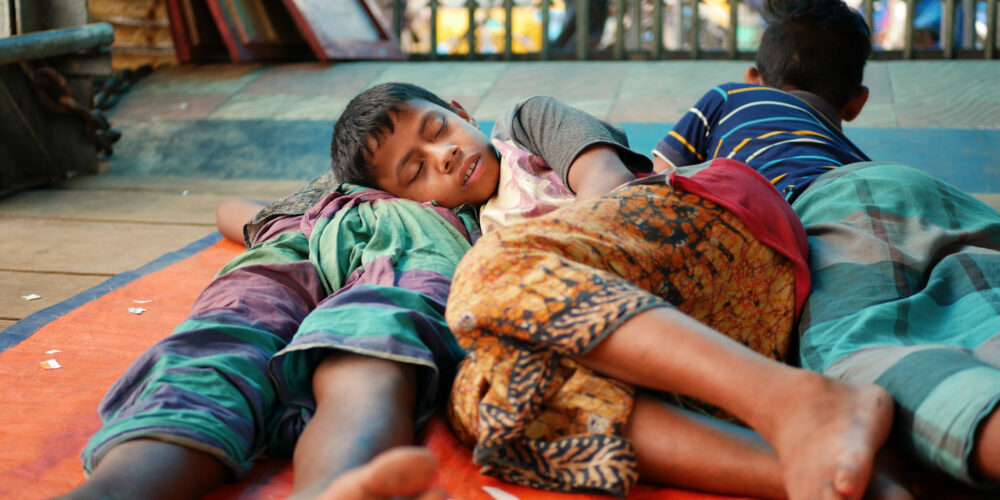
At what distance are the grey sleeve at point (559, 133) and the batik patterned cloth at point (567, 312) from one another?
17.9 inches

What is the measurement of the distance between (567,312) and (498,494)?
0.84 ft

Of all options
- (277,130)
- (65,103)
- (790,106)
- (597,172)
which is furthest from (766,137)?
(65,103)

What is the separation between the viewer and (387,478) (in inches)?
30.5

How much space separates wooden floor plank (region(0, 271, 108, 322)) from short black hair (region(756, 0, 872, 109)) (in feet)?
5.89

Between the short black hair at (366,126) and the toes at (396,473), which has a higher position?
the short black hair at (366,126)

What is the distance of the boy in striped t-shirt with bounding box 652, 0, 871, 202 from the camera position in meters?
1.65

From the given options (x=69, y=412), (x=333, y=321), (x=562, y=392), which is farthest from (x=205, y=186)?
(x=562, y=392)

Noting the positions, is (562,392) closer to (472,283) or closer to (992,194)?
(472,283)

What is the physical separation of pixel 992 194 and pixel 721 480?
227 cm

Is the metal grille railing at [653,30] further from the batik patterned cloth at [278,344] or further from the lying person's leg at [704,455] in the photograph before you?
the lying person's leg at [704,455]

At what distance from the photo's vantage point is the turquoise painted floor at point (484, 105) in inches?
126

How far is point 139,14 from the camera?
4.58m

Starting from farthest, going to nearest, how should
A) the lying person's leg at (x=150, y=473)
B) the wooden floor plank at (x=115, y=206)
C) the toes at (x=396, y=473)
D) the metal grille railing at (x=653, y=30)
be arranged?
the metal grille railing at (x=653, y=30) < the wooden floor plank at (x=115, y=206) < the lying person's leg at (x=150, y=473) < the toes at (x=396, y=473)

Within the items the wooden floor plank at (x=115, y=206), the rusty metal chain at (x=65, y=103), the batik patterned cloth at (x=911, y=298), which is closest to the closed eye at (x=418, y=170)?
the batik patterned cloth at (x=911, y=298)
